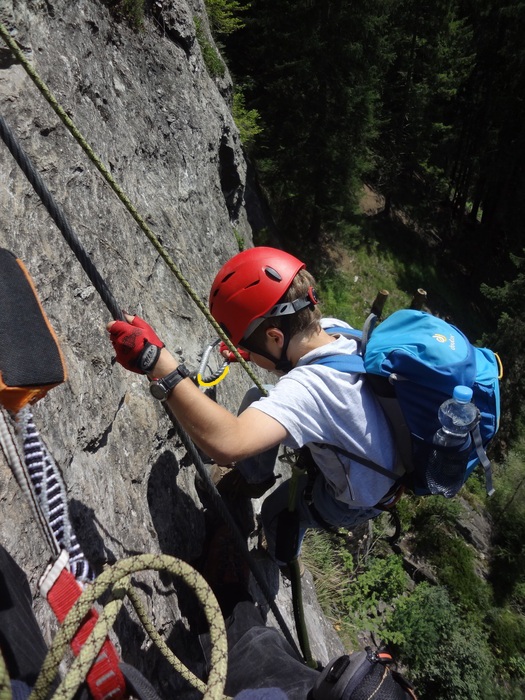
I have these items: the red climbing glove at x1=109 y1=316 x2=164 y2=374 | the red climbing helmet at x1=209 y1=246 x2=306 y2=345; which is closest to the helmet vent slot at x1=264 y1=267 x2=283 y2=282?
the red climbing helmet at x1=209 y1=246 x2=306 y2=345

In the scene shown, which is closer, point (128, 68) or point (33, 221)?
point (33, 221)

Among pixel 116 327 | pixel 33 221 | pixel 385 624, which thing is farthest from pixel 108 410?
pixel 385 624

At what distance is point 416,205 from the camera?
2630 cm

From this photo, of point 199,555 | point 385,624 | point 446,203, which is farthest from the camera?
point 446,203

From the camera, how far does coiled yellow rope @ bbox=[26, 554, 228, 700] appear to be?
1320mm

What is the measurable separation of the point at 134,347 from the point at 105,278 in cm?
134

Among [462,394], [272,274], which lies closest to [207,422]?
[272,274]

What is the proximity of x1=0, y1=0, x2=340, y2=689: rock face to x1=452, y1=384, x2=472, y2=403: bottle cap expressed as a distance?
1860mm

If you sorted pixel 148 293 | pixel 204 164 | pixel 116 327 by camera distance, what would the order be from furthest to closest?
pixel 204 164 → pixel 148 293 → pixel 116 327

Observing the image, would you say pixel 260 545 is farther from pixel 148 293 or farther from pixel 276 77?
pixel 276 77

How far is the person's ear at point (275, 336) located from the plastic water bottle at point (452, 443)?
938 mm

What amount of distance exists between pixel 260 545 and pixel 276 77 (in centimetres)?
1698

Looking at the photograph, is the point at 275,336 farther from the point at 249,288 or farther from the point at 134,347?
the point at 134,347

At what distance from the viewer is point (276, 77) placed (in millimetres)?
17094
